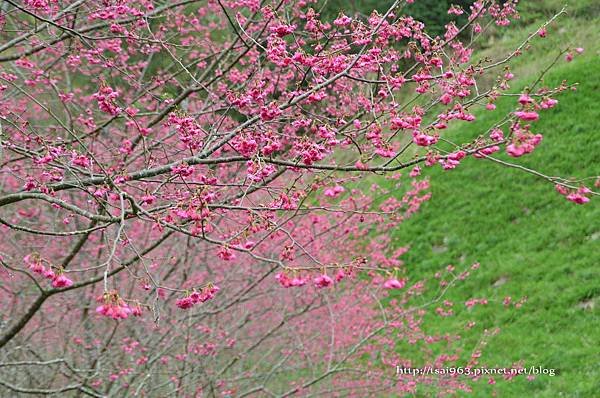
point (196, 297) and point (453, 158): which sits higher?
point (453, 158)

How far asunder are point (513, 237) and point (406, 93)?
8237 mm

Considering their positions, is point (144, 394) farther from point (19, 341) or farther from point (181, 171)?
point (181, 171)

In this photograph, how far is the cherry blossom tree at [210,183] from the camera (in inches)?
103

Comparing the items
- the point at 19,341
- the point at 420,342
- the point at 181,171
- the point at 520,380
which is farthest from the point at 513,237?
the point at 181,171

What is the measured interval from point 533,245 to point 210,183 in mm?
7288

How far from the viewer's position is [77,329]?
525cm

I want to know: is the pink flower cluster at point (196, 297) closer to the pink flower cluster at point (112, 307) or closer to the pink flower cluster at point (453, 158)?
the pink flower cluster at point (112, 307)

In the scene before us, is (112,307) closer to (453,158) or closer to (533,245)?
(453,158)

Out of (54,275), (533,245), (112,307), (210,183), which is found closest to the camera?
(112,307)

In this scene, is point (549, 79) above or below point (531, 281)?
above

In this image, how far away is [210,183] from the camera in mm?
2900

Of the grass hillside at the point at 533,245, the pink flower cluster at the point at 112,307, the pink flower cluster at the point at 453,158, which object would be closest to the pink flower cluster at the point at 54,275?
the pink flower cluster at the point at 112,307

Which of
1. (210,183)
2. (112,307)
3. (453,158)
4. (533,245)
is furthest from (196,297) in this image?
(533,245)

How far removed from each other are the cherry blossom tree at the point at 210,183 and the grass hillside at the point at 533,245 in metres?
0.50
